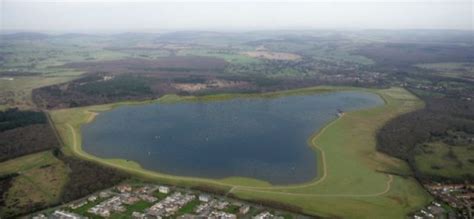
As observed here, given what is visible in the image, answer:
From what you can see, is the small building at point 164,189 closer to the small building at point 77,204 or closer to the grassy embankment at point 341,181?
the grassy embankment at point 341,181

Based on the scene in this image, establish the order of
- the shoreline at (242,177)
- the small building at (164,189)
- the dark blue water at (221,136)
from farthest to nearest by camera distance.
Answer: the dark blue water at (221,136)
the shoreline at (242,177)
the small building at (164,189)

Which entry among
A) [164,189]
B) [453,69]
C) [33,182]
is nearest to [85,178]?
[33,182]

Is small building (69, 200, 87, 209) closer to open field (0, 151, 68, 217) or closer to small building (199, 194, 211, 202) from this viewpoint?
open field (0, 151, 68, 217)

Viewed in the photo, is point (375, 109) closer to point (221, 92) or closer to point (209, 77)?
point (221, 92)

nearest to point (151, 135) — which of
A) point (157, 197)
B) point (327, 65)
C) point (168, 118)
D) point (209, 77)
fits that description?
point (168, 118)

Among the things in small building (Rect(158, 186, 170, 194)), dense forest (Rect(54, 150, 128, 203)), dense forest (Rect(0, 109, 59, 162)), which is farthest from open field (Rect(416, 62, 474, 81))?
dense forest (Rect(0, 109, 59, 162))

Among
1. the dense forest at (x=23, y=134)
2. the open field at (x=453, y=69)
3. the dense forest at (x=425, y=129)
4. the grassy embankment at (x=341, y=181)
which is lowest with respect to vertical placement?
the grassy embankment at (x=341, y=181)

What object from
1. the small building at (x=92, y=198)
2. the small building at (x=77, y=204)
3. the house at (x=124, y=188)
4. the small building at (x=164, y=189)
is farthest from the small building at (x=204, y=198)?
the small building at (x=77, y=204)
